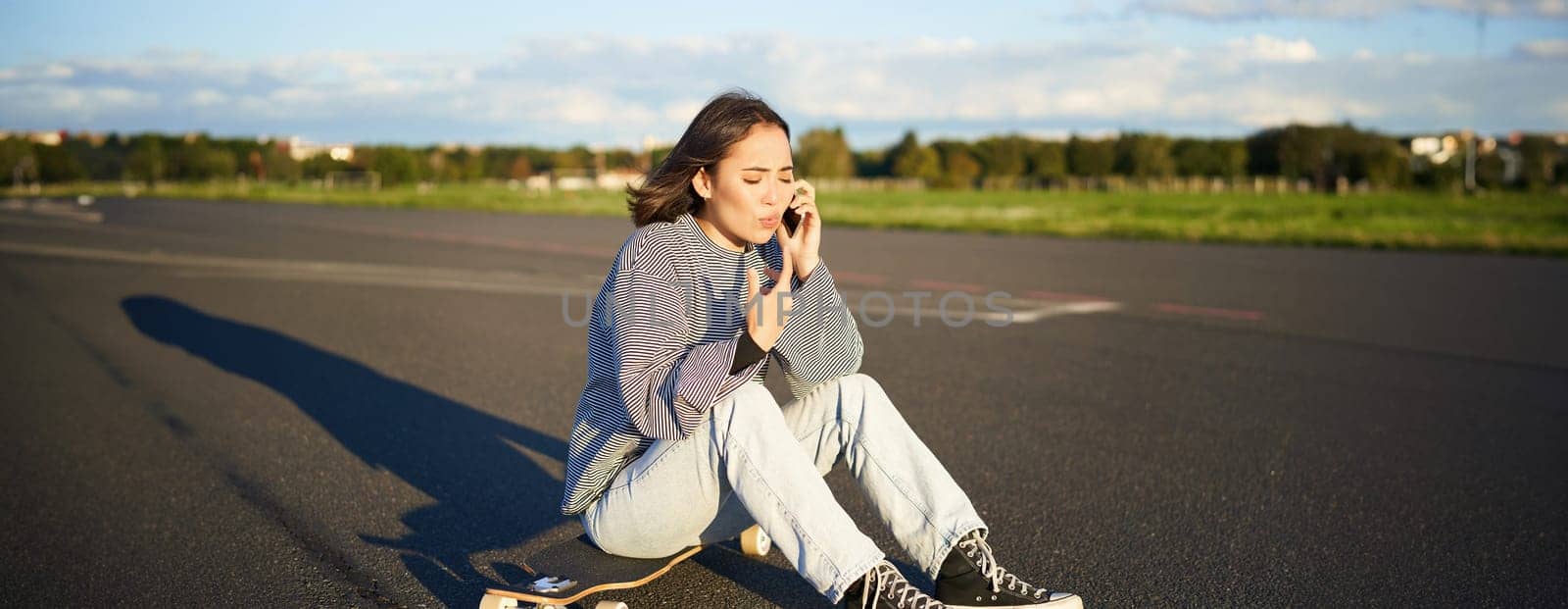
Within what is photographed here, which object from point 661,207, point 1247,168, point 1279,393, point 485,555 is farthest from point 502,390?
point 1247,168

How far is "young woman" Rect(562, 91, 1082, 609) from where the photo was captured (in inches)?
120

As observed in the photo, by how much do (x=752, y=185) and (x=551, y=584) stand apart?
123 cm

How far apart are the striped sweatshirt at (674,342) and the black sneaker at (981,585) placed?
0.63 m

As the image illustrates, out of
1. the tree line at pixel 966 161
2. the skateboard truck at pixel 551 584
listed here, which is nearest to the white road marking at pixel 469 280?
the skateboard truck at pixel 551 584

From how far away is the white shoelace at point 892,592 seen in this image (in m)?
3.00

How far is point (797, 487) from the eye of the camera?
3.03 metres

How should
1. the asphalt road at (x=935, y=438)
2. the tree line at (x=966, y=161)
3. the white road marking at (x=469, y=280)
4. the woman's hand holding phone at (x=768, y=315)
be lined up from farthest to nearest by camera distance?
1. the tree line at (x=966, y=161)
2. the white road marking at (x=469, y=280)
3. the asphalt road at (x=935, y=438)
4. the woman's hand holding phone at (x=768, y=315)

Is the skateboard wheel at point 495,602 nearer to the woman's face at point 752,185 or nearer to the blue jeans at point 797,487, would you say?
the blue jeans at point 797,487

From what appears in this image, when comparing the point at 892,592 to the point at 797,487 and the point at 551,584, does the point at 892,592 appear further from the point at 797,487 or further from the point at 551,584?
the point at 551,584

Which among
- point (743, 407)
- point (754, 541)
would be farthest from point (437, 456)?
point (743, 407)

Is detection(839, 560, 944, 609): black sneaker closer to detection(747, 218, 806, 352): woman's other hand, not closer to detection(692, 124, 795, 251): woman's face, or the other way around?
detection(747, 218, 806, 352): woman's other hand

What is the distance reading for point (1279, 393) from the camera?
694cm

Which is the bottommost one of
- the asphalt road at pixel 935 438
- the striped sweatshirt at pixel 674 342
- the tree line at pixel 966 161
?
the asphalt road at pixel 935 438

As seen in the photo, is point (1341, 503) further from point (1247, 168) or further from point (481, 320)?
point (1247, 168)
